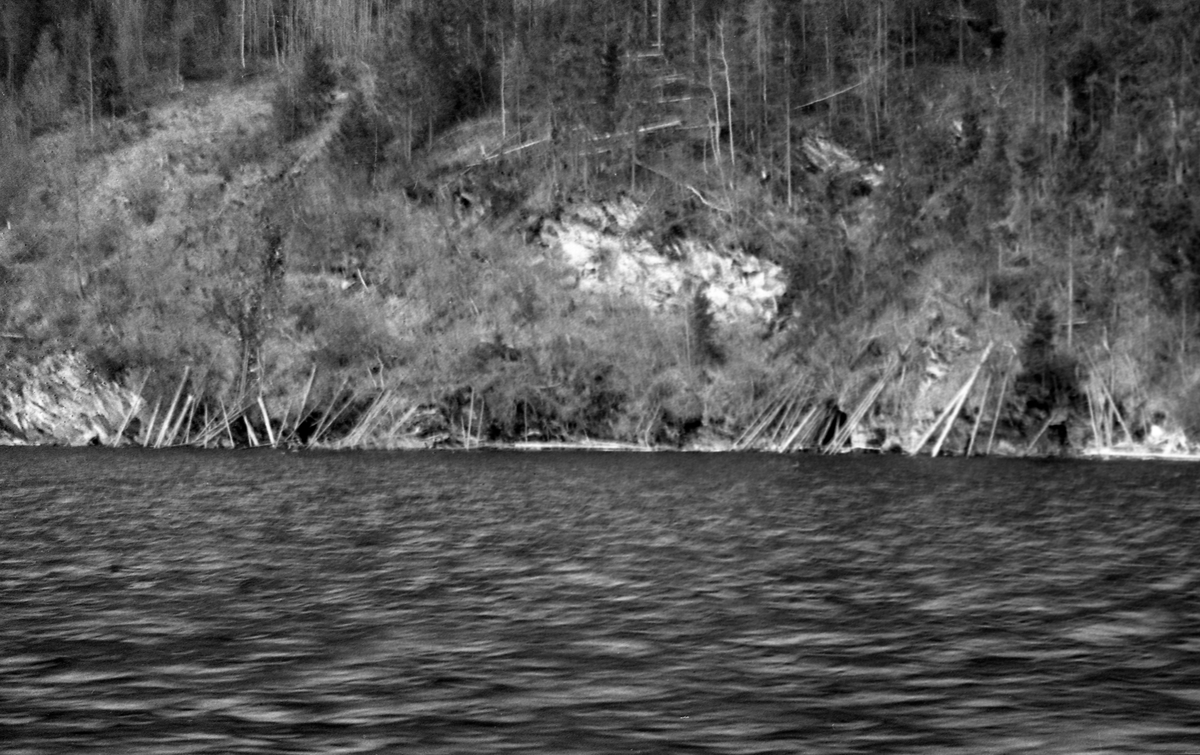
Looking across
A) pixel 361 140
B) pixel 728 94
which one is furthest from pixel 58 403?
pixel 728 94

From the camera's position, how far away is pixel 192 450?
72.1 metres

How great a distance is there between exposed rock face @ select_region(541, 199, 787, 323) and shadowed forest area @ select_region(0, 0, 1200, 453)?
1.26ft

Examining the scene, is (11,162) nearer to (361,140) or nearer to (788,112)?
(361,140)

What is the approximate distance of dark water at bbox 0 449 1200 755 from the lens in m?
14.0

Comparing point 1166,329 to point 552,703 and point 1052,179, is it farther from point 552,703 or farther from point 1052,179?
point 552,703

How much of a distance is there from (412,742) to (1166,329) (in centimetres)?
6347

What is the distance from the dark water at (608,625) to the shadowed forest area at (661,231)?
30625 mm

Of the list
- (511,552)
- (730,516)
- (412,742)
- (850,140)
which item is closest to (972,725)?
(412,742)

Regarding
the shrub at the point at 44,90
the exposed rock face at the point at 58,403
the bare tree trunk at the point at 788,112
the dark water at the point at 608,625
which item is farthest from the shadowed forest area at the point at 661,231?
the dark water at the point at 608,625

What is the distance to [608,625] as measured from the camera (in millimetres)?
20062

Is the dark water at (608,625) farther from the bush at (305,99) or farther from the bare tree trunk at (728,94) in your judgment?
the bush at (305,99)

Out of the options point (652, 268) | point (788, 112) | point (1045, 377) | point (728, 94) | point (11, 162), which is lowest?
point (1045, 377)

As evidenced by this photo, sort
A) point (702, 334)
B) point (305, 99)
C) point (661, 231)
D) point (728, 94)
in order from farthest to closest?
point (305, 99) < point (728, 94) < point (661, 231) < point (702, 334)

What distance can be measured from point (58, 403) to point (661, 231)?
40313 mm
